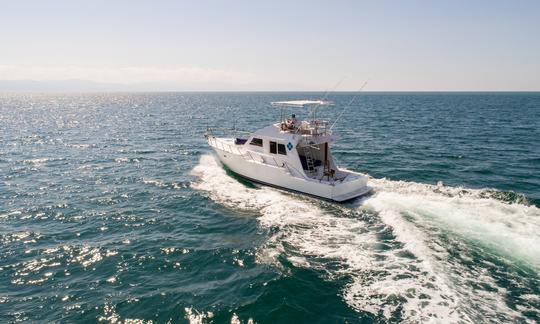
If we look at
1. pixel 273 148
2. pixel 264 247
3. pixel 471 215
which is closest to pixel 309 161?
pixel 273 148

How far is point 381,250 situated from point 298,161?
7.74 metres

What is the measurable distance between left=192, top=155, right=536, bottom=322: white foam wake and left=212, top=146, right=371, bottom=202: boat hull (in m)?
0.51

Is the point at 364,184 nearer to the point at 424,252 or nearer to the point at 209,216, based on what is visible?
the point at 424,252

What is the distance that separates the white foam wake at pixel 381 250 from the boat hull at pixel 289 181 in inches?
20.1

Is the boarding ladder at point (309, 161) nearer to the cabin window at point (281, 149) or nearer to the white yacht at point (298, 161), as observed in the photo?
the white yacht at point (298, 161)

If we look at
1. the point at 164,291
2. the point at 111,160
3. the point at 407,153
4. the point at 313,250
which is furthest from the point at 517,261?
the point at 111,160

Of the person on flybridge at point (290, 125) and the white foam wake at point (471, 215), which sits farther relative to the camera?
the person on flybridge at point (290, 125)

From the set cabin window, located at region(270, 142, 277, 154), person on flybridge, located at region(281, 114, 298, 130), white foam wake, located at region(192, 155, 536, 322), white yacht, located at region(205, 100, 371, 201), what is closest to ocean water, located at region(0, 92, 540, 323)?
white foam wake, located at region(192, 155, 536, 322)

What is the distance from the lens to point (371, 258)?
11.6 m

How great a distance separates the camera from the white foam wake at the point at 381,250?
29.6 ft

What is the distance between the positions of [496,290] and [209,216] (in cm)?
1139

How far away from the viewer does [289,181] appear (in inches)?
727

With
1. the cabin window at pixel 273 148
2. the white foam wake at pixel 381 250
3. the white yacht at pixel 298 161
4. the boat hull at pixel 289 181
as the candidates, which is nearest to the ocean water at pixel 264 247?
the white foam wake at pixel 381 250

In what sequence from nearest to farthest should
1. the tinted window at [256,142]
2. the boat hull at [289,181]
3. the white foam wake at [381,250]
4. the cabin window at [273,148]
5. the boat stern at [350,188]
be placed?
the white foam wake at [381,250], the boat stern at [350,188], the boat hull at [289,181], the cabin window at [273,148], the tinted window at [256,142]
